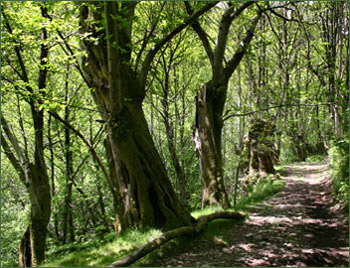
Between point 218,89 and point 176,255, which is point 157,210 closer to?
point 176,255

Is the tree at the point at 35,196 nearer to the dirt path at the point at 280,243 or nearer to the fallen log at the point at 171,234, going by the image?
the fallen log at the point at 171,234

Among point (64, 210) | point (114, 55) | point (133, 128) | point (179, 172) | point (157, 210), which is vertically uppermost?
point (114, 55)

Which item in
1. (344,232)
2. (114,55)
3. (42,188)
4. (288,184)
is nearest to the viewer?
(114,55)

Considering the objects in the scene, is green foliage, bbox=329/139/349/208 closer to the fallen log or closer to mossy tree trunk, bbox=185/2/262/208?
the fallen log

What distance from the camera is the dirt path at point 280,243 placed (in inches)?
190

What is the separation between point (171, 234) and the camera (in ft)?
17.3

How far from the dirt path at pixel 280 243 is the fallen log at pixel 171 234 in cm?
27

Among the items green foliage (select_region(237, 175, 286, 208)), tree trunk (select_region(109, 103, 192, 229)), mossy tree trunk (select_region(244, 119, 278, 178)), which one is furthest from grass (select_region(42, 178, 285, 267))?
mossy tree trunk (select_region(244, 119, 278, 178))

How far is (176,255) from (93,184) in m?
9.96

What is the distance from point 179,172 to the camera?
30.0 feet

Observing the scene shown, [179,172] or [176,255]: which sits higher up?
[179,172]

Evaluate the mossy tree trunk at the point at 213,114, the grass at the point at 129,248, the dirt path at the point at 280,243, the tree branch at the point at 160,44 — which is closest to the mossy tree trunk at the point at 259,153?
the mossy tree trunk at the point at 213,114

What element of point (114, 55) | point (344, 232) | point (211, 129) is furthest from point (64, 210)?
point (344, 232)

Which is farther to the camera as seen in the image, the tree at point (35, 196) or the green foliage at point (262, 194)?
the green foliage at point (262, 194)
